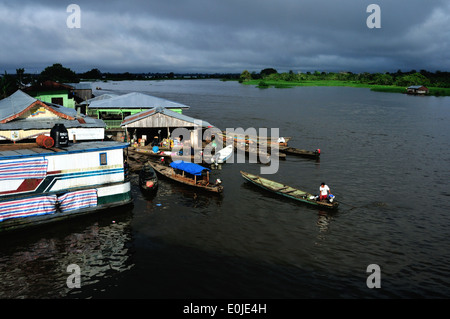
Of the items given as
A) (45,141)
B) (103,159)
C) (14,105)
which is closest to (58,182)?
(45,141)

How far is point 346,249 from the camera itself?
70.3 feet

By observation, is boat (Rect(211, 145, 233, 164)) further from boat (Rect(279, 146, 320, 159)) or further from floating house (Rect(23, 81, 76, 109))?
floating house (Rect(23, 81, 76, 109))

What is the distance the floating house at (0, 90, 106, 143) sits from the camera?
1164 inches

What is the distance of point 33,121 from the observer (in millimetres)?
31047

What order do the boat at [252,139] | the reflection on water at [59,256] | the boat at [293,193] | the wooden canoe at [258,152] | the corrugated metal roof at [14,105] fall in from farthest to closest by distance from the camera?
1. the boat at [252,139]
2. the wooden canoe at [258,152]
3. the corrugated metal roof at [14,105]
4. the boat at [293,193]
5. the reflection on water at [59,256]

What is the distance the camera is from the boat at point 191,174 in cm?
3042

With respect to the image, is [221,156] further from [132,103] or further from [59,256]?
[59,256]

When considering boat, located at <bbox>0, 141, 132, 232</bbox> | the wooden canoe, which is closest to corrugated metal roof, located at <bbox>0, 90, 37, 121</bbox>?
boat, located at <bbox>0, 141, 132, 232</bbox>

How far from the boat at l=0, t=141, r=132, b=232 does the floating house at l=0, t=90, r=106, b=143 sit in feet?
19.0

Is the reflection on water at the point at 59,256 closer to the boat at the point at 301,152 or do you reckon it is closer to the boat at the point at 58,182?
the boat at the point at 58,182

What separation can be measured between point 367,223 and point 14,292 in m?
23.6

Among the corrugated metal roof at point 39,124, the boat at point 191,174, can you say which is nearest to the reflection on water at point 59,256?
the boat at point 191,174
